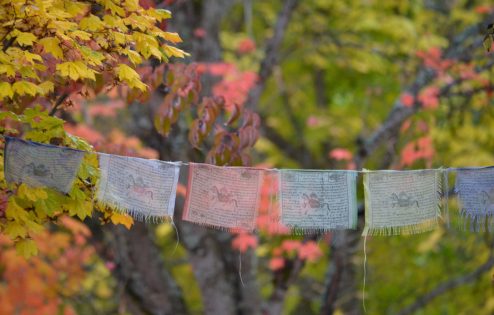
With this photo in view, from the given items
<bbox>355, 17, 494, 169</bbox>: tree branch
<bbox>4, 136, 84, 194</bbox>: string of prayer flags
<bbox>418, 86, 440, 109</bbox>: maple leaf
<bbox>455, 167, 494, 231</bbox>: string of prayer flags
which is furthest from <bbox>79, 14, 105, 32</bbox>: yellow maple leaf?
<bbox>418, 86, 440, 109</bbox>: maple leaf

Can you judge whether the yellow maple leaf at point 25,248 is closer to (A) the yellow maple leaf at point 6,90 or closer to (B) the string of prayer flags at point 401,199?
(A) the yellow maple leaf at point 6,90

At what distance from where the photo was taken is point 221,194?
4.59m

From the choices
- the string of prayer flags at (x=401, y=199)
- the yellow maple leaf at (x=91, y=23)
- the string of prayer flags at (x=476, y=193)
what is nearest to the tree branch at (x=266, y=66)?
the string of prayer flags at (x=401, y=199)

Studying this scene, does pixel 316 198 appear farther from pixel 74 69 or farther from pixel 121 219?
pixel 74 69

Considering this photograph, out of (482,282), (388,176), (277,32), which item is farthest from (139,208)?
(482,282)

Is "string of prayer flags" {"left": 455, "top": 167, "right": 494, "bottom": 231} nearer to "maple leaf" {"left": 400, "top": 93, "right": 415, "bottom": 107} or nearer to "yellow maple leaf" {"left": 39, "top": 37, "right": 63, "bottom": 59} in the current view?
"yellow maple leaf" {"left": 39, "top": 37, "right": 63, "bottom": 59}

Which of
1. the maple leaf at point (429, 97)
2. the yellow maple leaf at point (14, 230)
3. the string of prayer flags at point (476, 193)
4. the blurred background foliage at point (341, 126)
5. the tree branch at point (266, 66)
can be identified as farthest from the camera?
the blurred background foliage at point (341, 126)

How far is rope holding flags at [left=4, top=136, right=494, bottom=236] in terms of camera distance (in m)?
4.49

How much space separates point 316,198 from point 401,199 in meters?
0.53

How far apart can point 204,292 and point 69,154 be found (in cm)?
359

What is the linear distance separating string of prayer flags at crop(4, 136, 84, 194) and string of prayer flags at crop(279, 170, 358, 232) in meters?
1.22

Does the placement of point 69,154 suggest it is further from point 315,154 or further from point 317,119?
point 315,154

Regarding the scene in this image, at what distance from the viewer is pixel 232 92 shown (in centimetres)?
838

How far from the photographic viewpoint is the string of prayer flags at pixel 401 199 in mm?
4621
